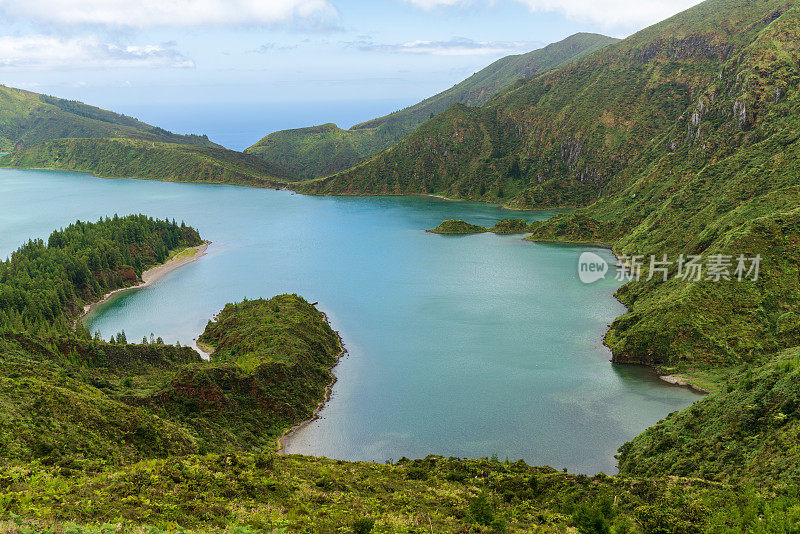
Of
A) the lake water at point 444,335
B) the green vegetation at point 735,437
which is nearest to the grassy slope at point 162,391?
the lake water at point 444,335

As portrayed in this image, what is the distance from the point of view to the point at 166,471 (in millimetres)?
34250

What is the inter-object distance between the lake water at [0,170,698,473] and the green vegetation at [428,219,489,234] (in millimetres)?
8041

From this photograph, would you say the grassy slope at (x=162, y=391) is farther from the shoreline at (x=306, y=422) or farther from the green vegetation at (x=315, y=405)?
the shoreline at (x=306, y=422)

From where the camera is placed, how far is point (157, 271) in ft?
435

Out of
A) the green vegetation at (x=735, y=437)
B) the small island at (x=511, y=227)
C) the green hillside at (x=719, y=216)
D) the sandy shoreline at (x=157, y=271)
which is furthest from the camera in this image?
the small island at (x=511, y=227)

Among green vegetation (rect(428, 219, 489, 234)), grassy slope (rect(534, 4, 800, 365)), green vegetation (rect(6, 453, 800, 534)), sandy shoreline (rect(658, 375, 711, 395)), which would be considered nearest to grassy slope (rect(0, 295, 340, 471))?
green vegetation (rect(6, 453, 800, 534))

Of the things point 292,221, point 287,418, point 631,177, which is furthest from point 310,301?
point 631,177

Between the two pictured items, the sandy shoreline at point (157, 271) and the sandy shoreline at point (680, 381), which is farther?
the sandy shoreline at point (157, 271)

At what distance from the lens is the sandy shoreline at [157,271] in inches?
4250

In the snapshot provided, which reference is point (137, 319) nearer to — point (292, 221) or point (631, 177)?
point (292, 221)

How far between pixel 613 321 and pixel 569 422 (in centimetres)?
3225

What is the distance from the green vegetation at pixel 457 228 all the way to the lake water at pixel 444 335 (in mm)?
8041

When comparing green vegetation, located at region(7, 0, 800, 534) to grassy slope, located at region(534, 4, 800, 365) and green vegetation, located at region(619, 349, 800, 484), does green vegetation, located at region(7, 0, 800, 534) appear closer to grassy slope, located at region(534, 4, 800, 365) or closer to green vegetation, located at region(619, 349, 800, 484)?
green vegetation, located at region(619, 349, 800, 484)

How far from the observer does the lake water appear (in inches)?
2304
